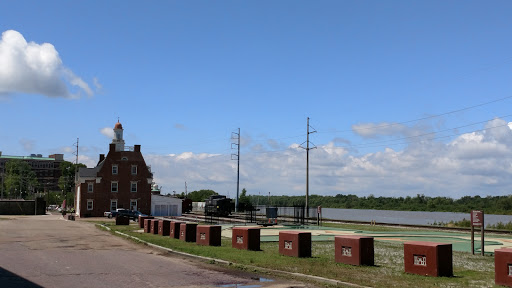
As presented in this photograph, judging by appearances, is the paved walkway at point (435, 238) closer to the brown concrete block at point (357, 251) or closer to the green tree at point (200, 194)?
the brown concrete block at point (357, 251)

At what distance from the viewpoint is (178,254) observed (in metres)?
20.2

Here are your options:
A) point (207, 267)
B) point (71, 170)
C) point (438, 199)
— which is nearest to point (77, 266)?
point (207, 267)

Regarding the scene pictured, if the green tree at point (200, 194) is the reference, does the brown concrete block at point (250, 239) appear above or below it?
above

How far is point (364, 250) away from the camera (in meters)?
15.9

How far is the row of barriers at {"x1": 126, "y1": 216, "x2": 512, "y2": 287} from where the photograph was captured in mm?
12297

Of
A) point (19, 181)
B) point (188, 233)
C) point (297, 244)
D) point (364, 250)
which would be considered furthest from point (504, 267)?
point (19, 181)

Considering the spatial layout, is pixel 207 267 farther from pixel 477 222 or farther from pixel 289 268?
pixel 477 222

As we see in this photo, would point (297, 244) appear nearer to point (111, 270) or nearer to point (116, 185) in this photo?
point (111, 270)

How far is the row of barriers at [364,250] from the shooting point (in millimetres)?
12297

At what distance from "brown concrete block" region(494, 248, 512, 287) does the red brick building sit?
229ft

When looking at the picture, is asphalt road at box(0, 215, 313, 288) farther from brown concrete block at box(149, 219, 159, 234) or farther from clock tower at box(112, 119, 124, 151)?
clock tower at box(112, 119, 124, 151)

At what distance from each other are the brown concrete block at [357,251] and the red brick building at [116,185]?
2552 inches

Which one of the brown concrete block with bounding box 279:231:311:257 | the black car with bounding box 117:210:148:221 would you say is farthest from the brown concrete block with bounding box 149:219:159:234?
the black car with bounding box 117:210:148:221

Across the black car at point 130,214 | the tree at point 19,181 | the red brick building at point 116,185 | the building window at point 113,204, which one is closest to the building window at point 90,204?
the red brick building at point 116,185
